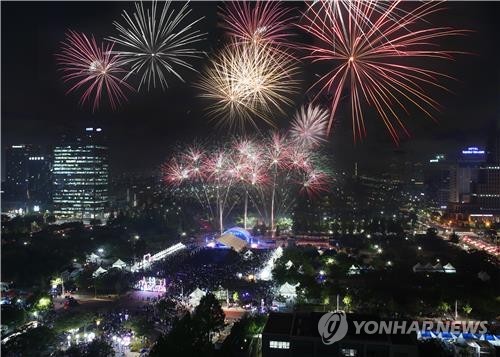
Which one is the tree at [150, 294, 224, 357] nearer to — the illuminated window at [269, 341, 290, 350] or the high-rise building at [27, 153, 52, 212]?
the illuminated window at [269, 341, 290, 350]

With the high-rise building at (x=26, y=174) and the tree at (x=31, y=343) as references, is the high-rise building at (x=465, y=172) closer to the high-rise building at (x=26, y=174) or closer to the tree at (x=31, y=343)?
the tree at (x=31, y=343)

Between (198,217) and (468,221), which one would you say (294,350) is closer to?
(198,217)

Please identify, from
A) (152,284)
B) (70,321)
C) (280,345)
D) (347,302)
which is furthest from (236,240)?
(280,345)

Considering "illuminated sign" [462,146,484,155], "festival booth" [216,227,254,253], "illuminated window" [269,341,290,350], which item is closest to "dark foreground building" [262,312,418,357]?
"illuminated window" [269,341,290,350]

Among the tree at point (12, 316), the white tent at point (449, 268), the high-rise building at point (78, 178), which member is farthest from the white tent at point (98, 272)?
the high-rise building at point (78, 178)

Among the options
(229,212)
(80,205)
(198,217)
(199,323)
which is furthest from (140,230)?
(199,323)
